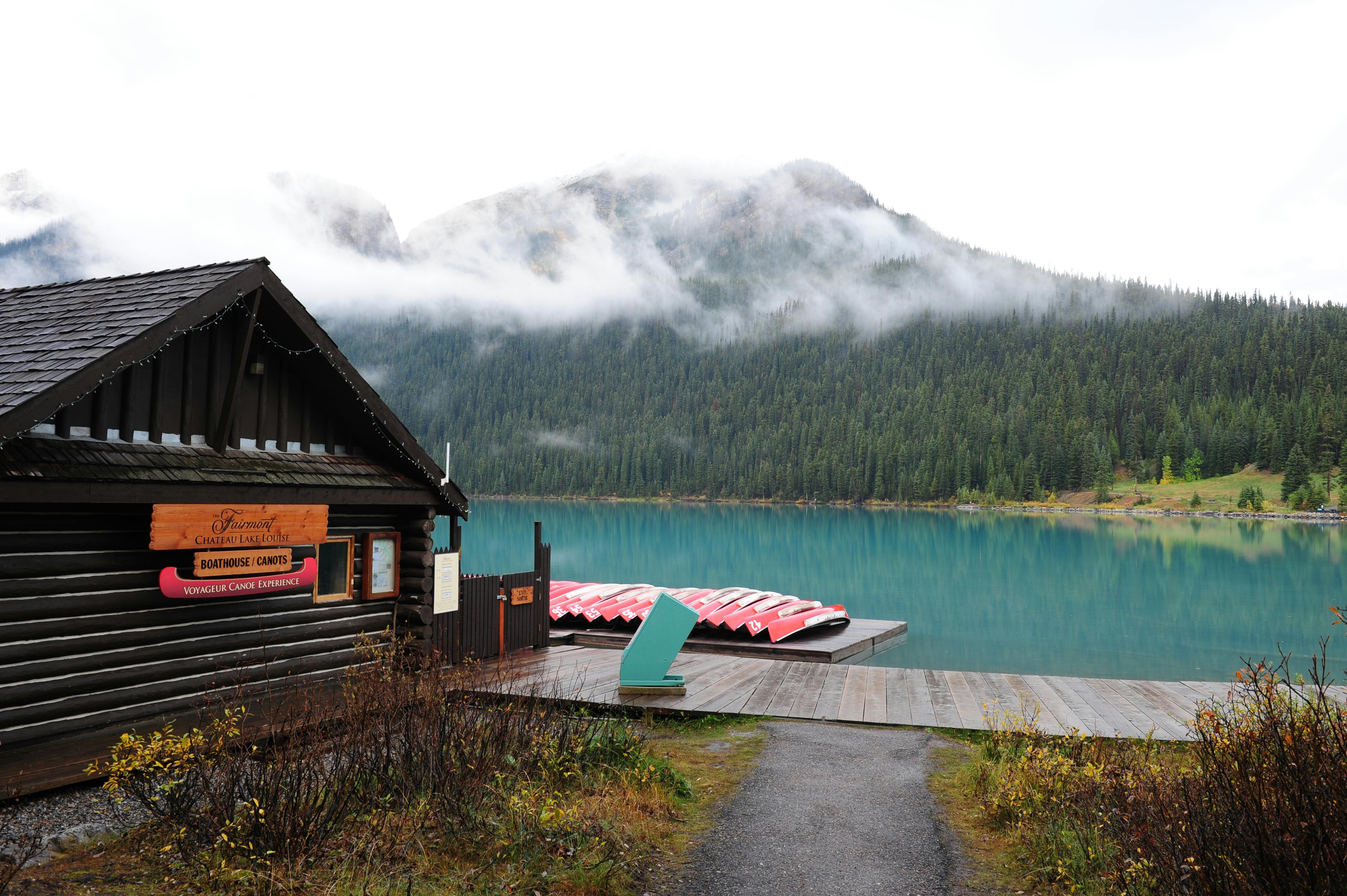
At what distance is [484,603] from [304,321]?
18.1ft

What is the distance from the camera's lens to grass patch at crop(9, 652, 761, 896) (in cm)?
510

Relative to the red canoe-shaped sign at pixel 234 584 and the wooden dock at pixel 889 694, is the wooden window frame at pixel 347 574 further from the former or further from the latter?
the wooden dock at pixel 889 694

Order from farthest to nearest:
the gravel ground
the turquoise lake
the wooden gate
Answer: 1. the turquoise lake
2. the wooden gate
3. the gravel ground

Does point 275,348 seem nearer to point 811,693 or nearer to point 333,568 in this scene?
point 333,568

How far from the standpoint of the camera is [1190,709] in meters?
10.8

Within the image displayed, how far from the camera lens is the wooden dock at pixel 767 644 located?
1628 centimetres

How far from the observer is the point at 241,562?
9203 millimetres

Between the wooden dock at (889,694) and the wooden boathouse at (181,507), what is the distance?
8.23 ft

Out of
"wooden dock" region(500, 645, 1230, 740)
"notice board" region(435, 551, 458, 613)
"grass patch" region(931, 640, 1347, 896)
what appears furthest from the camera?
"notice board" region(435, 551, 458, 613)

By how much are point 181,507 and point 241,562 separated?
0.99 metres

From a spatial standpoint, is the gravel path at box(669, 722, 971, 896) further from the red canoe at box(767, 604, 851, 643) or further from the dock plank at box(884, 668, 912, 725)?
the red canoe at box(767, 604, 851, 643)

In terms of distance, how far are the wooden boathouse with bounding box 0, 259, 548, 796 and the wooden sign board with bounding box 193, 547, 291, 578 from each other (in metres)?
0.02

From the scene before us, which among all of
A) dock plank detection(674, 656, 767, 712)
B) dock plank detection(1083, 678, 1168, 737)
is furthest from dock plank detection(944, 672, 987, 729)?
dock plank detection(674, 656, 767, 712)

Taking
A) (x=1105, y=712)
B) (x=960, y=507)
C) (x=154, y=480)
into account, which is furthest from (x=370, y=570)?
(x=960, y=507)
